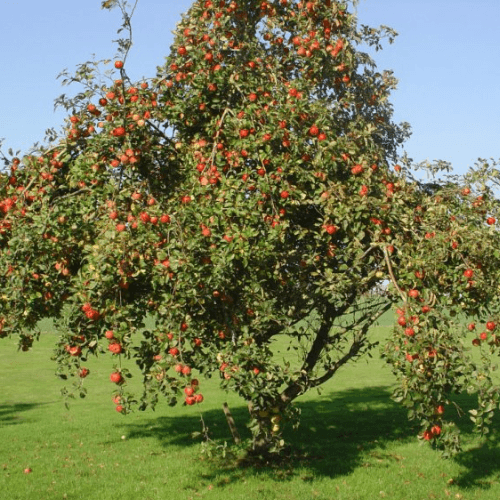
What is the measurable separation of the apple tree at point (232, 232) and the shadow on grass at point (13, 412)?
42.8 ft

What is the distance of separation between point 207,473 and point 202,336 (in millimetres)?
4507

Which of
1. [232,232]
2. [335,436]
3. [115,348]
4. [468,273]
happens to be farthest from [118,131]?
[335,436]

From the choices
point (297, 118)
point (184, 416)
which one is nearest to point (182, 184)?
point (297, 118)

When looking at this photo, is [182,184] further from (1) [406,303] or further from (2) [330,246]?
(1) [406,303]

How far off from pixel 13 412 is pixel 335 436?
42.5 feet

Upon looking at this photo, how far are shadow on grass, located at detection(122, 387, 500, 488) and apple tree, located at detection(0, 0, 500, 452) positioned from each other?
8.86 ft

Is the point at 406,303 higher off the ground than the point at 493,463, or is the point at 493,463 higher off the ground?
the point at 406,303

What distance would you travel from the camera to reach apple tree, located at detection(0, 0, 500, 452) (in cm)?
774

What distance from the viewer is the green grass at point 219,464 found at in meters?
11.1

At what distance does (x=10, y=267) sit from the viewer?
8391 millimetres

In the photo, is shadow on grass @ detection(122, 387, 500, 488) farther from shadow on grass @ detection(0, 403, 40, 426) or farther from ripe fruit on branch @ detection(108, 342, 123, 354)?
ripe fruit on branch @ detection(108, 342, 123, 354)

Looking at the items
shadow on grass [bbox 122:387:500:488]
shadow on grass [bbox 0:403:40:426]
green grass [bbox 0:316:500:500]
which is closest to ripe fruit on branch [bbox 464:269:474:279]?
green grass [bbox 0:316:500:500]

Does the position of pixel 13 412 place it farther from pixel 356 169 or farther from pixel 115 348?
pixel 356 169

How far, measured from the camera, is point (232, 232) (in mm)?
7957
